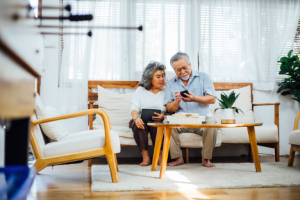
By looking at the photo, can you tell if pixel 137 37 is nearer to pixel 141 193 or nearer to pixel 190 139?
pixel 190 139

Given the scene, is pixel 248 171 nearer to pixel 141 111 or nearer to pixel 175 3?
pixel 141 111

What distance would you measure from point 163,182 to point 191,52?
2.06 m

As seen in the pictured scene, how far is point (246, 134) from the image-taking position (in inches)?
107

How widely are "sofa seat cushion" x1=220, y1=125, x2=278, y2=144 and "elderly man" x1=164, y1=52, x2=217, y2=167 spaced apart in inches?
9.0

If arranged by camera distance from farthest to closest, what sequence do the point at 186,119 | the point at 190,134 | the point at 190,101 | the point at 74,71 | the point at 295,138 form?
the point at 74,71, the point at 190,134, the point at 190,101, the point at 295,138, the point at 186,119

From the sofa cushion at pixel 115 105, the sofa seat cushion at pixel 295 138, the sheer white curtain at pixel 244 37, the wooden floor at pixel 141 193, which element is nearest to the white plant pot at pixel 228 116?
the wooden floor at pixel 141 193

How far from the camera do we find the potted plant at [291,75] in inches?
131

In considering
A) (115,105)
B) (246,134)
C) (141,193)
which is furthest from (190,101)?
(141,193)

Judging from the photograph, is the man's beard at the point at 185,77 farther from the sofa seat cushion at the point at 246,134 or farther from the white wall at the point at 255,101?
the white wall at the point at 255,101

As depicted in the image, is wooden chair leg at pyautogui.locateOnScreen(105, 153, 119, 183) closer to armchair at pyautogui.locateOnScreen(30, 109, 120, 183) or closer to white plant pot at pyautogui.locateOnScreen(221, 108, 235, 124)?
armchair at pyautogui.locateOnScreen(30, 109, 120, 183)

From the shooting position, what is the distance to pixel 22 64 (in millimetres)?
470

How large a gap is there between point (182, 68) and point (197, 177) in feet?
3.69

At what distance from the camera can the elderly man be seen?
2.56 metres

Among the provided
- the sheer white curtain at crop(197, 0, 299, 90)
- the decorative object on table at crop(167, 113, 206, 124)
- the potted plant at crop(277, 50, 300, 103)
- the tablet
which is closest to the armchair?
the decorative object on table at crop(167, 113, 206, 124)
